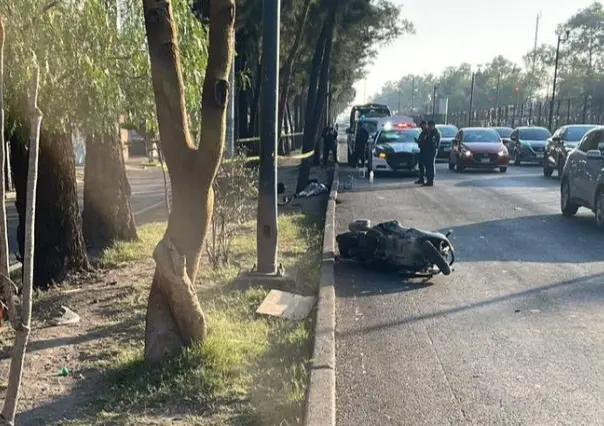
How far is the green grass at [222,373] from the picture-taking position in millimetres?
4617

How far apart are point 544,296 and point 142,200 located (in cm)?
1357

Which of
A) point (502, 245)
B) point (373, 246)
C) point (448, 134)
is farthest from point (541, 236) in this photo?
point (448, 134)

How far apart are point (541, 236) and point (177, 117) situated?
8.20 m

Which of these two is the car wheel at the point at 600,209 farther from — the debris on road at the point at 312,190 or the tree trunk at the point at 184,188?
the tree trunk at the point at 184,188

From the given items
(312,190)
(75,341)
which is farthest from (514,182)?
(75,341)

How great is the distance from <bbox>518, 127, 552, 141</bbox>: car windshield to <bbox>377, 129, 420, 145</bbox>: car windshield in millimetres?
7917

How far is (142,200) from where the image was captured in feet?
63.6

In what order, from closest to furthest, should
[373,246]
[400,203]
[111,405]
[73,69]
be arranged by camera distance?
[111,405] < [73,69] < [373,246] < [400,203]

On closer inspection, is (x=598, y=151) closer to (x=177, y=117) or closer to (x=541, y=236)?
(x=541, y=236)

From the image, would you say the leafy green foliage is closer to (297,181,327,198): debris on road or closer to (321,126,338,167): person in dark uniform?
(297,181,327,198): debris on road

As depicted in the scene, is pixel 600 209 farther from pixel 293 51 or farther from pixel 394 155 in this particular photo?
pixel 293 51

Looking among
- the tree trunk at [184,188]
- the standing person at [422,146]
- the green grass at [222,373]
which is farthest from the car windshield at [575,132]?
the tree trunk at [184,188]

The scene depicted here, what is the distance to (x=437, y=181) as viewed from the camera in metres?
22.6

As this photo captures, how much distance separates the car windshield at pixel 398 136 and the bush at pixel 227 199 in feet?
52.2
